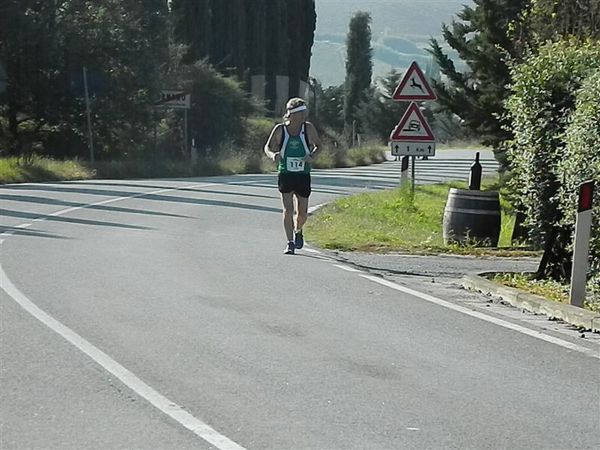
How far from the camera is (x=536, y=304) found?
1077 cm

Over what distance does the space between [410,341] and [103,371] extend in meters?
2.55

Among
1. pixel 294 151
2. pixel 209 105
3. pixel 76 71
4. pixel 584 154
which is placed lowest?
pixel 209 105

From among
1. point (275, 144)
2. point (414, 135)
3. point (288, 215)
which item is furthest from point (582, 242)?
point (414, 135)

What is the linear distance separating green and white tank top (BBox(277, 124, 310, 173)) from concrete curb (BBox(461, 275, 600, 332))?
10.9 ft

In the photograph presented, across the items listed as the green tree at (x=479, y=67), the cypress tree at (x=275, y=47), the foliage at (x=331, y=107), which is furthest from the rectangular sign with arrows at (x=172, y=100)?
the foliage at (x=331, y=107)

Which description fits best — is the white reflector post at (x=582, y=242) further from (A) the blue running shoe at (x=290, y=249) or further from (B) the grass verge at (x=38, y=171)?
(B) the grass verge at (x=38, y=171)

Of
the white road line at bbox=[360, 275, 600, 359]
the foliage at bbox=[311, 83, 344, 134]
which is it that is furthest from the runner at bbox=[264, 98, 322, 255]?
the foliage at bbox=[311, 83, 344, 134]

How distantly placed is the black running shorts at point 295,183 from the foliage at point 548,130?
281 centimetres

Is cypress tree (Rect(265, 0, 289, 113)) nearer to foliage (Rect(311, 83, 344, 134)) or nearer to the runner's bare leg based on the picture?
foliage (Rect(311, 83, 344, 134))

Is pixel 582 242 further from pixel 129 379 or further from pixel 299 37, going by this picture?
pixel 299 37

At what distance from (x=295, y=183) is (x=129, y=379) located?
25.9 ft

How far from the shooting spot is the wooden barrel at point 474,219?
16.8 metres

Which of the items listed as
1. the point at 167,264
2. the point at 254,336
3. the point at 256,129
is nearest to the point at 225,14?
the point at 256,129

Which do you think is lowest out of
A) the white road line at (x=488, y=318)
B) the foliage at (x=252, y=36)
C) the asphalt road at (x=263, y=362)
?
the white road line at (x=488, y=318)
